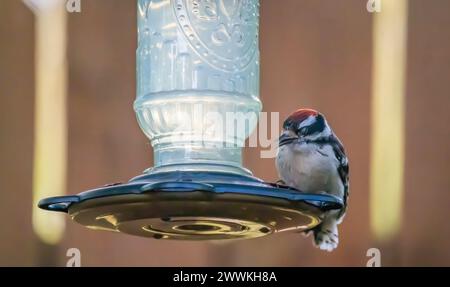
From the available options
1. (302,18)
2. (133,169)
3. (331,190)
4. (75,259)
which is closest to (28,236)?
(75,259)

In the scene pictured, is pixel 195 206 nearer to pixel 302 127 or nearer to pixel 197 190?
pixel 197 190

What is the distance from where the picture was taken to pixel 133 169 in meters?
2.88

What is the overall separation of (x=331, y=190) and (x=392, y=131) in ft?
3.40

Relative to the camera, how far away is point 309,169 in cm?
189

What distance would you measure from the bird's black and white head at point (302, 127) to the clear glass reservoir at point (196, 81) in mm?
153

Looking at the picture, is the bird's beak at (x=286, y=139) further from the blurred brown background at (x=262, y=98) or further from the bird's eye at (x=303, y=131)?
the blurred brown background at (x=262, y=98)

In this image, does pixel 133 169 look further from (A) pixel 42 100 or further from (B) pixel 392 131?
(B) pixel 392 131

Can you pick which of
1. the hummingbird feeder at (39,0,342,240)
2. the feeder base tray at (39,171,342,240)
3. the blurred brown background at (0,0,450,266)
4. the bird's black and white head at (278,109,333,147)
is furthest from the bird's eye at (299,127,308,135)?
the blurred brown background at (0,0,450,266)

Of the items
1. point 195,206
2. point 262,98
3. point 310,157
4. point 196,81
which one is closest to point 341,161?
point 310,157

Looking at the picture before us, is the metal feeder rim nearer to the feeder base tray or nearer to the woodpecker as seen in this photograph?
the feeder base tray

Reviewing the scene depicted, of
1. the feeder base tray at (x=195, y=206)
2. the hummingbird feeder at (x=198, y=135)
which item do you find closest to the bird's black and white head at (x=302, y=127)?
the hummingbird feeder at (x=198, y=135)

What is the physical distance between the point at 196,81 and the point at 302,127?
10.9 inches

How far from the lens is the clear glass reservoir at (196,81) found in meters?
1.68

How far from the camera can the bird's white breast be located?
188 cm
